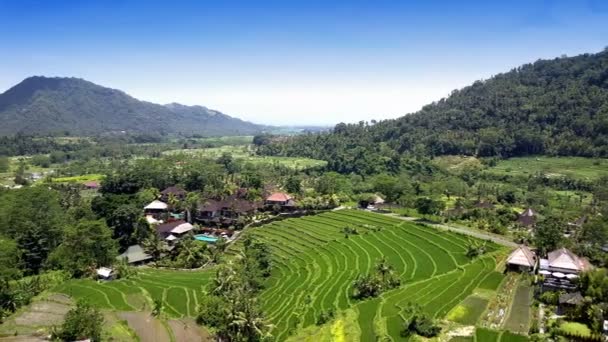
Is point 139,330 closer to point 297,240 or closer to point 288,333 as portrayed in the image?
point 288,333

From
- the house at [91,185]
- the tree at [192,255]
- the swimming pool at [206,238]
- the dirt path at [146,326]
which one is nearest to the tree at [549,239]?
the tree at [192,255]

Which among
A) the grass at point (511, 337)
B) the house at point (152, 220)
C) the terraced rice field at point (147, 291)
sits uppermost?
the grass at point (511, 337)

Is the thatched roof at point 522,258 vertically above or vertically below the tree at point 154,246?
above

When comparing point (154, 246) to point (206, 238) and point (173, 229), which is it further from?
point (206, 238)

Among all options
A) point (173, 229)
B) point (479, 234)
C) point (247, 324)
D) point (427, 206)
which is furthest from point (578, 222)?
point (173, 229)

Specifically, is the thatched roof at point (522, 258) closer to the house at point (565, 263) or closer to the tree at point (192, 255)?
the house at point (565, 263)

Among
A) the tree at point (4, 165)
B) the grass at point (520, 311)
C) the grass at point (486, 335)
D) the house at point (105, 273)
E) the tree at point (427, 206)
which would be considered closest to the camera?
the grass at point (486, 335)

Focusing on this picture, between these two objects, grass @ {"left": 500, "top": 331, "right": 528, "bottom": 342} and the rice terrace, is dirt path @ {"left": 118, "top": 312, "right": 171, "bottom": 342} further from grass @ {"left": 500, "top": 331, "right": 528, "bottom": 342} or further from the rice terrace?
grass @ {"left": 500, "top": 331, "right": 528, "bottom": 342}
